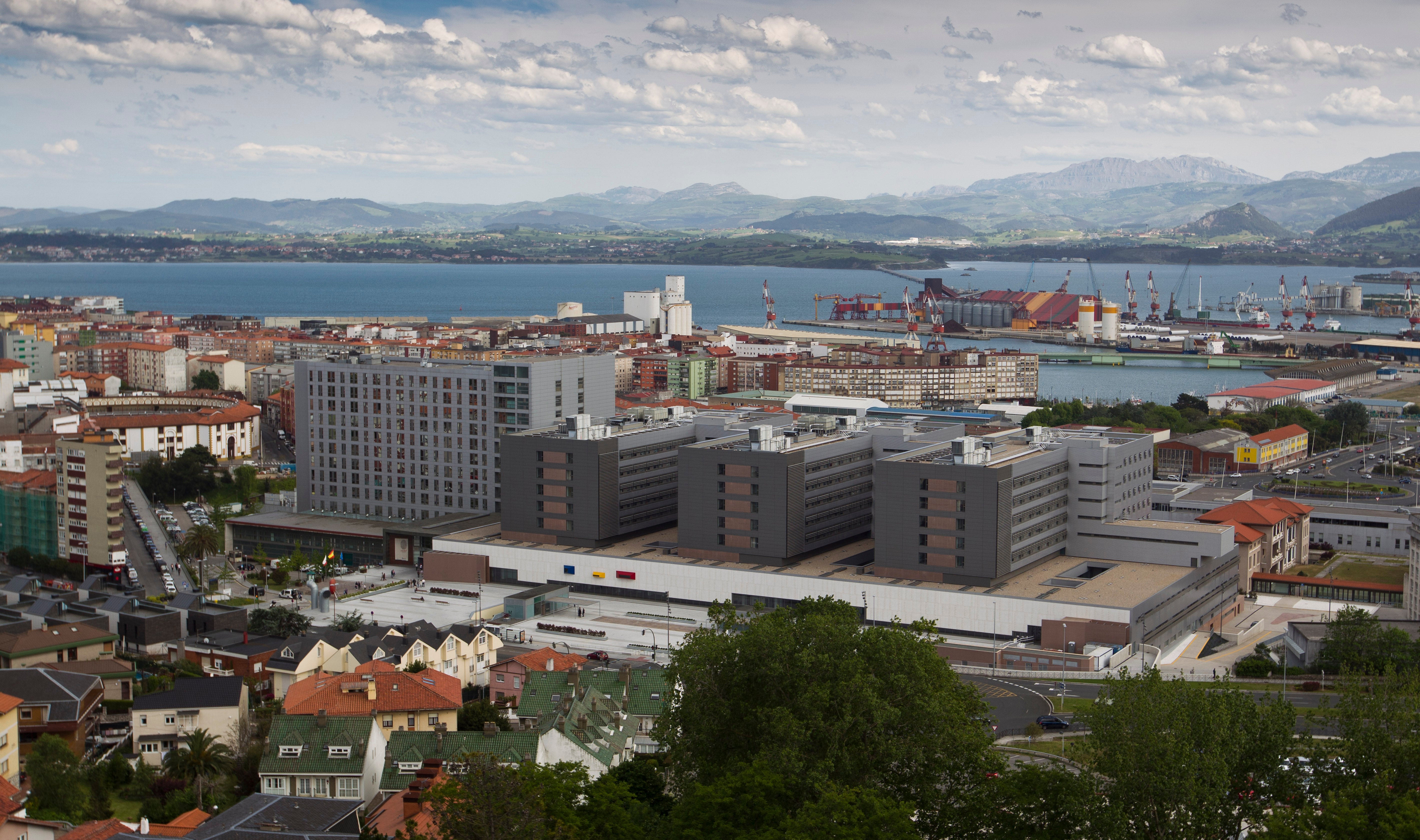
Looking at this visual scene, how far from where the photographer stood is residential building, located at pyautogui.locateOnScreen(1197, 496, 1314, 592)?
3353 centimetres

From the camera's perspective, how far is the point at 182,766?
18.6 metres

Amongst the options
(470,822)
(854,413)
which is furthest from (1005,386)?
(470,822)

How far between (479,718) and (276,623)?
28.1 ft

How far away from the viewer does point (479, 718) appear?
66.1ft

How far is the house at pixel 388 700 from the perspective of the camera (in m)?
18.9

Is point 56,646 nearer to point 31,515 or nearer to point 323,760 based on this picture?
point 323,760

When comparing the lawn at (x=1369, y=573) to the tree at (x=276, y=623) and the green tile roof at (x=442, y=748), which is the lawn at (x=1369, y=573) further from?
the tree at (x=276, y=623)

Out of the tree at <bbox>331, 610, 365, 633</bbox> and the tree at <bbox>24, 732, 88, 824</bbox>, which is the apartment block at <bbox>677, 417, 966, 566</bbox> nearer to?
the tree at <bbox>331, 610, 365, 633</bbox>

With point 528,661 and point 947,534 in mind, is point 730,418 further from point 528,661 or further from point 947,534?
point 528,661

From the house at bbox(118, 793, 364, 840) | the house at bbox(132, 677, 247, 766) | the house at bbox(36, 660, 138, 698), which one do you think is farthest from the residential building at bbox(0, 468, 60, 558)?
the house at bbox(118, 793, 364, 840)

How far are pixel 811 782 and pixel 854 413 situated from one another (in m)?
44.6

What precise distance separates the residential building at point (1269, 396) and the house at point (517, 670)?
151 feet

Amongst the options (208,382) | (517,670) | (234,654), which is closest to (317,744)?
(517,670)

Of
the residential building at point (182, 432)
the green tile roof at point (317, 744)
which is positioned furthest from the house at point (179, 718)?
the residential building at point (182, 432)
